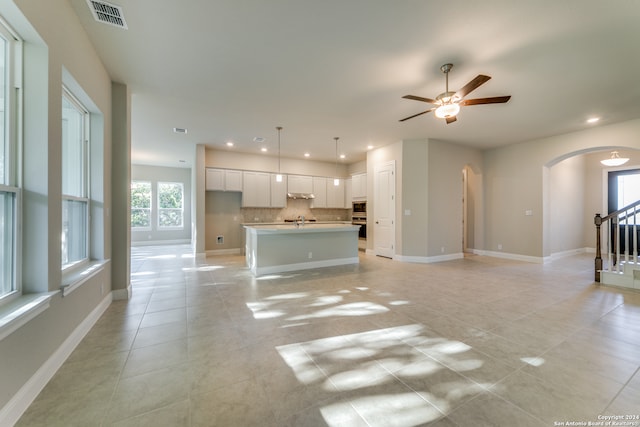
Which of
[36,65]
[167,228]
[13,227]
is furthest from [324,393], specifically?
[167,228]

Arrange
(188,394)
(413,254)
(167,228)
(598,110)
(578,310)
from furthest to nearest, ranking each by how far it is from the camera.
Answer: (167,228) < (413,254) < (598,110) < (578,310) < (188,394)

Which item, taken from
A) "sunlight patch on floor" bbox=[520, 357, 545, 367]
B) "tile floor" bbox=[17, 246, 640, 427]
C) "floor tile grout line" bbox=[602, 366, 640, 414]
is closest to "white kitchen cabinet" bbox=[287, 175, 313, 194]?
"tile floor" bbox=[17, 246, 640, 427]

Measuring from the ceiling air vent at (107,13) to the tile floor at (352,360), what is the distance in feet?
10.0

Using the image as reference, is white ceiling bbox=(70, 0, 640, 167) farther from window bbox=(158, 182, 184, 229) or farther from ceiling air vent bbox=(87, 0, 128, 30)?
window bbox=(158, 182, 184, 229)

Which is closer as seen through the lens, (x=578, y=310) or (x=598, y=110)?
(x=578, y=310)

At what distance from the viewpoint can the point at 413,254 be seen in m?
6.29

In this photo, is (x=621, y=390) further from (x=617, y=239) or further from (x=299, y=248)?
(x=299, y=248)

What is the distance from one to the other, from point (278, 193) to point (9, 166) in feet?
20.4

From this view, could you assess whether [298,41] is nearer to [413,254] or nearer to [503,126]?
[503,126]

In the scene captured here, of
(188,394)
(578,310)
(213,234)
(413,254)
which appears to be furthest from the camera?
(213,234)

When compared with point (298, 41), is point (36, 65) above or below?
below

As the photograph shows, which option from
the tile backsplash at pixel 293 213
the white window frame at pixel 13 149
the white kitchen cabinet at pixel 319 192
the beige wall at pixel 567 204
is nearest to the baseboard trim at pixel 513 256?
the beige wall at pixel 567 204

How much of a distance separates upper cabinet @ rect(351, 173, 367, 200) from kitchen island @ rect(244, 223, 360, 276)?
7.72ft

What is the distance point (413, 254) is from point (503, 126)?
3.41 meters
